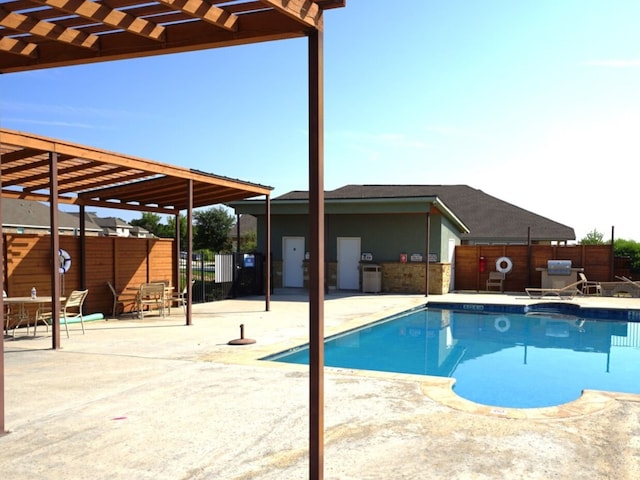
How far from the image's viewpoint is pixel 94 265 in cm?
1201

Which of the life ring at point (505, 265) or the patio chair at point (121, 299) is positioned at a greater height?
the life ring at point (505, 265)

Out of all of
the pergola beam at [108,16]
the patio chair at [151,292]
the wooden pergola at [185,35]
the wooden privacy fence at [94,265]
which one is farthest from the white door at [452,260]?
the pergola beam at [108,16]

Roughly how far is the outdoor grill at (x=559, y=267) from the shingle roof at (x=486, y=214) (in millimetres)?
5473

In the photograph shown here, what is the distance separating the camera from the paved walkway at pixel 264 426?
3.45 m

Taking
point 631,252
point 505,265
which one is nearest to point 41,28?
point 505,265

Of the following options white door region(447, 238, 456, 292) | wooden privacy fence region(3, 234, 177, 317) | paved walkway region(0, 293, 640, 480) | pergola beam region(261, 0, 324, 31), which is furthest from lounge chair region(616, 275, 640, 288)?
pergola beam region(261, 0, 324, 31)

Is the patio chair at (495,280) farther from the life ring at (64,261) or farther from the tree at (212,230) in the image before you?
the tree at (212,230)

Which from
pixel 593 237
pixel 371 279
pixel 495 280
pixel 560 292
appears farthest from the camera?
pixel 593 237

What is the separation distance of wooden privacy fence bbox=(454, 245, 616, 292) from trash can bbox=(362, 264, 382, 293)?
3908mm

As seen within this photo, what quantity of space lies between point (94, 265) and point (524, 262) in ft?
49.3

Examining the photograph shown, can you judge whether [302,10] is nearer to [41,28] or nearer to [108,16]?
[108,16]

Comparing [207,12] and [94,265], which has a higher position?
[207,12]

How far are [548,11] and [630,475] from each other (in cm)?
819

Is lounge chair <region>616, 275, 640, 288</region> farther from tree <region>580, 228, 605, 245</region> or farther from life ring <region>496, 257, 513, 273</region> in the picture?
tree <region>580, 228, 605, 245</region>
